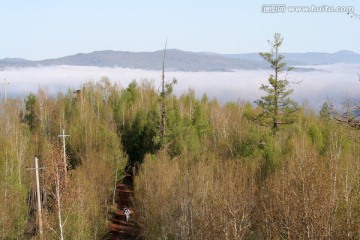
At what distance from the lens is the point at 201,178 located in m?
25.5

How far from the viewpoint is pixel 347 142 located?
127 ft

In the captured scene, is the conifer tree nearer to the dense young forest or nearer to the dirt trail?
the dense young forest

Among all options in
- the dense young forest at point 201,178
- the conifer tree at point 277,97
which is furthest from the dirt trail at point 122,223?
the conifer tree at point 277,97

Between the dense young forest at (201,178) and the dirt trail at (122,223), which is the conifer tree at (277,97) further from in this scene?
the dirt trail at (122,223)

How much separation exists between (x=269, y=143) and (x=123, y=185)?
23639 millimetres

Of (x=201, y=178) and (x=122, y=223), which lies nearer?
(x=201, y=178)

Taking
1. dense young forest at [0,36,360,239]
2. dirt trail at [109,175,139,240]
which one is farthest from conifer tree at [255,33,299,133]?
dirt trail at [109,175,139,240]

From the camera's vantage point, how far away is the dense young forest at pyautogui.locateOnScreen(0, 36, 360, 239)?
57.8ft

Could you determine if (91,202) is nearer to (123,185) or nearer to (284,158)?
(284,158)

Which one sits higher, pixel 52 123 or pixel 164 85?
pixel 164 85

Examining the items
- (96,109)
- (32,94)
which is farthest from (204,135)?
(32,94)

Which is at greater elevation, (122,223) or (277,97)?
(277,97)

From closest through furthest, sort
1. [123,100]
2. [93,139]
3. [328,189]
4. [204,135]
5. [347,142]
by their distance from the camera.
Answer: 1. [328,189]
2. [347,142]
3. [93,139]
4. [204,135]
5. [123,100]

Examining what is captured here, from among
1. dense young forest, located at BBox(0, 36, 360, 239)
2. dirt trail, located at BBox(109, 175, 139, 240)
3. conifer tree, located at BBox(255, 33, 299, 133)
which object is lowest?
dirt trail, located at BBox(109, 175, 139, 240)
